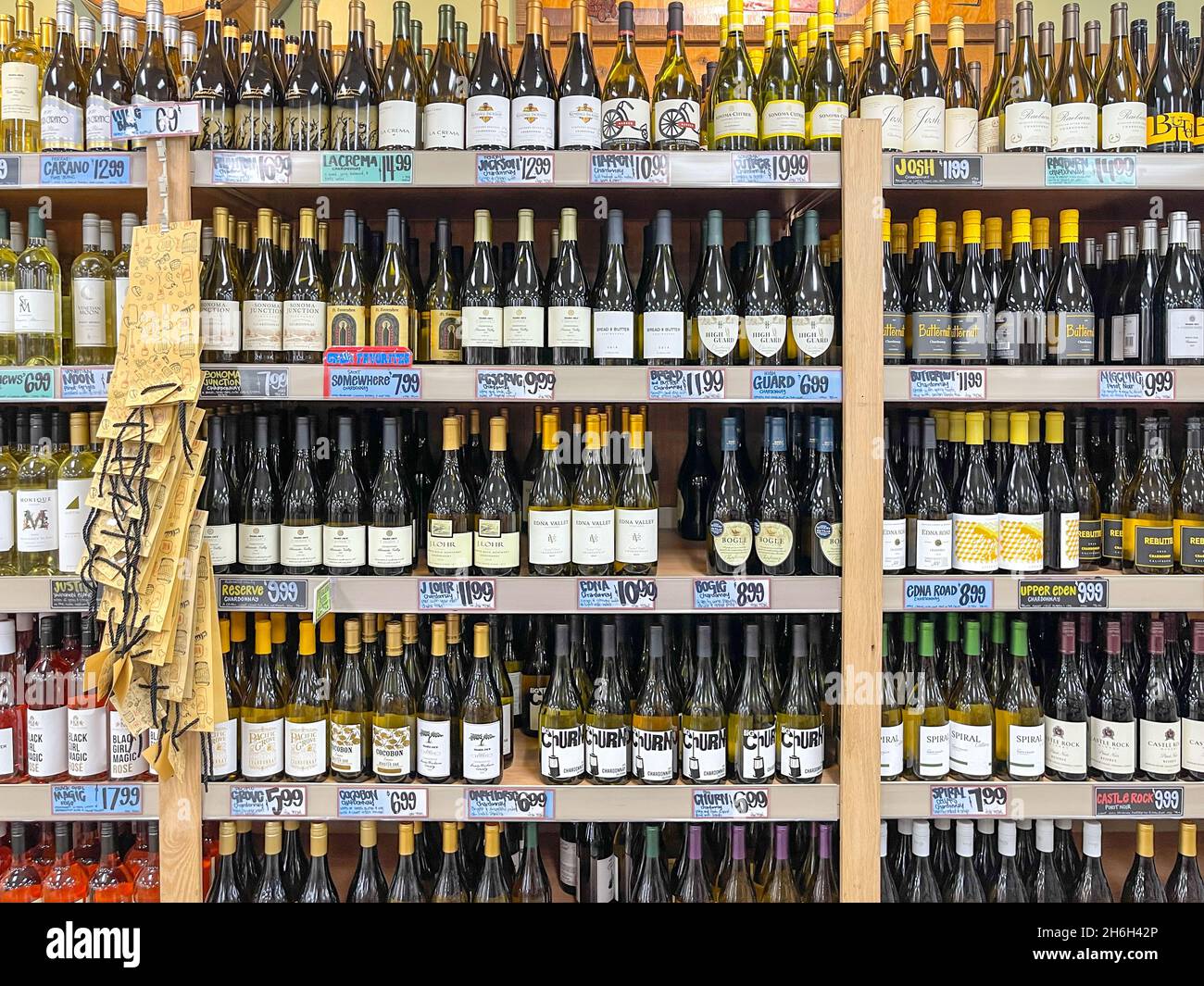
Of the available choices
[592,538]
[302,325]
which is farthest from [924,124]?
[302,325]

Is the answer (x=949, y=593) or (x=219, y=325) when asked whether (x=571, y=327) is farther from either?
(x=949, y=593)

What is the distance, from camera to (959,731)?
1.72 metres

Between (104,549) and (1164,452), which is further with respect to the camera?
(1164,452)

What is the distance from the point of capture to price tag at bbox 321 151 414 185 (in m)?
1.62

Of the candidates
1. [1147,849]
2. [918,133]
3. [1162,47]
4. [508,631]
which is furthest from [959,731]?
[1162,47]

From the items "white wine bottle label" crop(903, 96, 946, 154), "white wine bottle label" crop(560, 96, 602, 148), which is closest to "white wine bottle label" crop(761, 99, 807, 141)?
"white wine bottle label" crop(903, 96, 946, 154)

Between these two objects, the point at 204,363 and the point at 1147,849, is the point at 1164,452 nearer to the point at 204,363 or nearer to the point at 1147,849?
the point at 1147,849

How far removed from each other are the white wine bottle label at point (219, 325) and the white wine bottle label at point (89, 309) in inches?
8.4

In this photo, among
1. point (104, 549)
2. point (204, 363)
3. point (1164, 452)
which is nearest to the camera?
point (104, 549)

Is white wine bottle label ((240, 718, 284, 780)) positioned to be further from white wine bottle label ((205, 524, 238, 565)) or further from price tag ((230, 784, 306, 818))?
white wine bottle label ((205, 524, 238, 565))

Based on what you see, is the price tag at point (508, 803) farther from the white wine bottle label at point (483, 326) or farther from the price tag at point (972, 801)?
the white wine bottle label at point (483, 326)

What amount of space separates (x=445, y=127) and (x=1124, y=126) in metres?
1.29

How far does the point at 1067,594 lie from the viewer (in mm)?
1662
